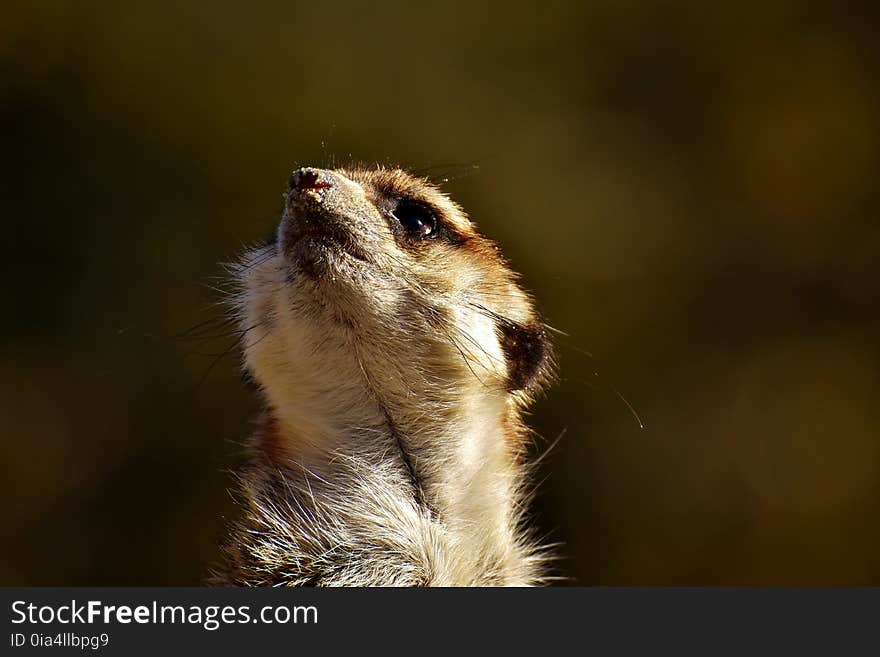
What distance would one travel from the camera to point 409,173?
235 cm

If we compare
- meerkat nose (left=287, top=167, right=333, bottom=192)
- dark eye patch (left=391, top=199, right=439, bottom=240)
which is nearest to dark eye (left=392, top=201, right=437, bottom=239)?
dark eye patch (left=391, top=199, right=439, bottom=240)

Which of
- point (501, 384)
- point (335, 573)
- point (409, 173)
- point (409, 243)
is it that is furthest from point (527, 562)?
point (409, 173)

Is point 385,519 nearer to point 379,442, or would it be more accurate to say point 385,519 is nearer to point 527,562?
point 379,442

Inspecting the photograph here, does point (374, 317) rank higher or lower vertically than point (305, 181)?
lower

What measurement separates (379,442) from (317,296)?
0.30 metres

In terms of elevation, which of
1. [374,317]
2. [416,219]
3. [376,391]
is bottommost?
[376,391]

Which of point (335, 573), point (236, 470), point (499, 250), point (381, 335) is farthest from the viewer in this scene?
Answer: point (499, 250)

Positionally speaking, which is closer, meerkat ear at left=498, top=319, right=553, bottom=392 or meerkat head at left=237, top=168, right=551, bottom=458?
meerkat head at left=237, top=168, right=551, bottom=458

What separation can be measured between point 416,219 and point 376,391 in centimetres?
35

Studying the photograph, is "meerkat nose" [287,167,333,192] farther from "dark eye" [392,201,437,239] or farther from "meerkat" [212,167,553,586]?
"dark eye" [392,201,437,239]

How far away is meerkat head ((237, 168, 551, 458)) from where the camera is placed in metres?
1.87

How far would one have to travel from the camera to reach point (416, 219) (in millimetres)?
2047

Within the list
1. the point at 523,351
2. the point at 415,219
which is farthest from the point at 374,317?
the point at 523,351

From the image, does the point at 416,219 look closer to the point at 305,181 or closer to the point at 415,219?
the point at 415,219
